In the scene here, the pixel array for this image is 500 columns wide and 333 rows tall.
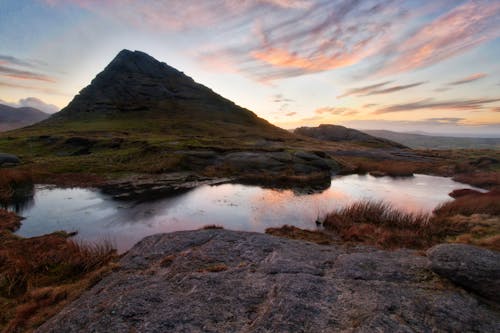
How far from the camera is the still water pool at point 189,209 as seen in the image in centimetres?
2300

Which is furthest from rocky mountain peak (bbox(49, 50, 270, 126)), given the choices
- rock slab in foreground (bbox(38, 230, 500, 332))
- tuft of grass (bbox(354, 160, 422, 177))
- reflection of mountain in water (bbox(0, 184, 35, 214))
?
rock slab in foreground (bbox(38, 230, 500, 332))

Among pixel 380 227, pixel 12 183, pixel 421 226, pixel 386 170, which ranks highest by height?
pixel 386 170

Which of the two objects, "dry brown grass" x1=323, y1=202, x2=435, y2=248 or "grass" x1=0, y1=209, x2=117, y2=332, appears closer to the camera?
"grass" x1=0, y1=209, x2=117, y2=332

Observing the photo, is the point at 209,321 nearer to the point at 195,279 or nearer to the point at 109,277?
the point at 195,279

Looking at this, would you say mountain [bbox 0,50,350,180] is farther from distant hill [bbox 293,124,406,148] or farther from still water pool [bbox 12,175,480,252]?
distant hill [bbox 293,124,406,148]

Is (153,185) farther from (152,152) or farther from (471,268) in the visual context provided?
(471,268)

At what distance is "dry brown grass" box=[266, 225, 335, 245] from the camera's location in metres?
21.1

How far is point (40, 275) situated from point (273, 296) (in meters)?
12.2

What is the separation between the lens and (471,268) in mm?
Result: 11062

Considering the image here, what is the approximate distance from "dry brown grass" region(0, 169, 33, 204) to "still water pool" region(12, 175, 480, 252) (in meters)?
2.33

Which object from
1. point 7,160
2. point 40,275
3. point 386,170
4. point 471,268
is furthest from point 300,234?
point 386,170

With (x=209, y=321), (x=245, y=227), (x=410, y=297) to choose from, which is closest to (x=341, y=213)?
(x=245, y=227)

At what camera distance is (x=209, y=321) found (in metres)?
9.45

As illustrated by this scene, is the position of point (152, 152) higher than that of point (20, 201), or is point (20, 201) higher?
point (152, 152)
